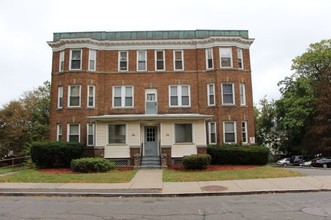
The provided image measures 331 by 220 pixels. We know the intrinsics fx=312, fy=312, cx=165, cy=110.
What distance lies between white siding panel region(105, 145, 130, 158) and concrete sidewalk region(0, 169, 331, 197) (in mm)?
7210

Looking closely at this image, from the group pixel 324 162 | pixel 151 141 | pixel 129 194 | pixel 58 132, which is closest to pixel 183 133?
pixel 151 141

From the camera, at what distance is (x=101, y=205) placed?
1011 centimetres

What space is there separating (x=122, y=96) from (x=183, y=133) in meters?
6.55

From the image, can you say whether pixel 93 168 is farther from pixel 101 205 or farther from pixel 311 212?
pixel 311 212

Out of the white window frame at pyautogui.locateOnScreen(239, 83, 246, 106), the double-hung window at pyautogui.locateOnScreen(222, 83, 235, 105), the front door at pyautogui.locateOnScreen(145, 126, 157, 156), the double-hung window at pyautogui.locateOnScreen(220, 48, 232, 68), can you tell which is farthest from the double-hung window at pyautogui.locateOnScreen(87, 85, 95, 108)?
the white window frame at pyautogui.locateOnScreen(239, 83, 246, 106)

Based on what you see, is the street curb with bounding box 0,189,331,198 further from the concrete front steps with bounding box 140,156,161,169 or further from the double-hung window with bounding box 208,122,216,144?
the double-hung window with bounding box 208,122,216,144

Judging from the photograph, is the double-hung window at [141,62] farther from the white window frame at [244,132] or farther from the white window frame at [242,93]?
the white window frame at [244,132]

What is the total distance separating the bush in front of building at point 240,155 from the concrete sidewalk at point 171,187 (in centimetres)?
680

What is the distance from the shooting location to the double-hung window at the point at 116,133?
22703mm

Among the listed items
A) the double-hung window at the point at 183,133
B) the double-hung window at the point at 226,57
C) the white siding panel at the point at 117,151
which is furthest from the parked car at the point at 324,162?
the white siding panel at the point at 117,151

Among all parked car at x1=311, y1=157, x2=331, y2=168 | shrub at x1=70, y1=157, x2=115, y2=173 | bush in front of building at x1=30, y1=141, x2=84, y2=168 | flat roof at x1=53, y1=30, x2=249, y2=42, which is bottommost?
parked car at x1=311, y1=157, x2=331, y2=168

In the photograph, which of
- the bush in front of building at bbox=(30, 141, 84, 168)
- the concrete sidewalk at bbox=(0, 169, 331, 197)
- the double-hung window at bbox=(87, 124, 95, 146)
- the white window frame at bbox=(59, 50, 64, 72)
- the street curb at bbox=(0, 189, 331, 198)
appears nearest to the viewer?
the street curb at bbox=(0, 189, 331, 198)

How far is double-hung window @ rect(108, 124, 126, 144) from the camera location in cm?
2270

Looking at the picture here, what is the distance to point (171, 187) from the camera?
44.0ft
